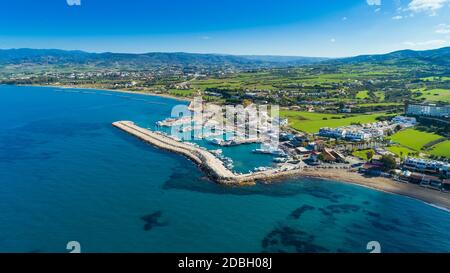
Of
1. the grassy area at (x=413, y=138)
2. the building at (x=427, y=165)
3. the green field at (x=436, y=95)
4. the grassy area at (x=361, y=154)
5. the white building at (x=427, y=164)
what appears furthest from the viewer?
the green field at (x=436, y=95)

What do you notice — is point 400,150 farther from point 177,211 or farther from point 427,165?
point 177,211

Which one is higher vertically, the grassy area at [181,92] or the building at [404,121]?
the grassy area at [181,92]

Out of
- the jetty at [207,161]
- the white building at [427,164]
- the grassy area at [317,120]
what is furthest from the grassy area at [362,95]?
the jetty at [207,161]

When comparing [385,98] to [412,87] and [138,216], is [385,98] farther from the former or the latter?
[138,216]

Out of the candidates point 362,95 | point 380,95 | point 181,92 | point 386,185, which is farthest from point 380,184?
point 181,92

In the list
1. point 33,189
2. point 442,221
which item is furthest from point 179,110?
point 442,221

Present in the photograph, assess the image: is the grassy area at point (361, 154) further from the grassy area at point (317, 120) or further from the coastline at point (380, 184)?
the grassy area at point (317, 120)
